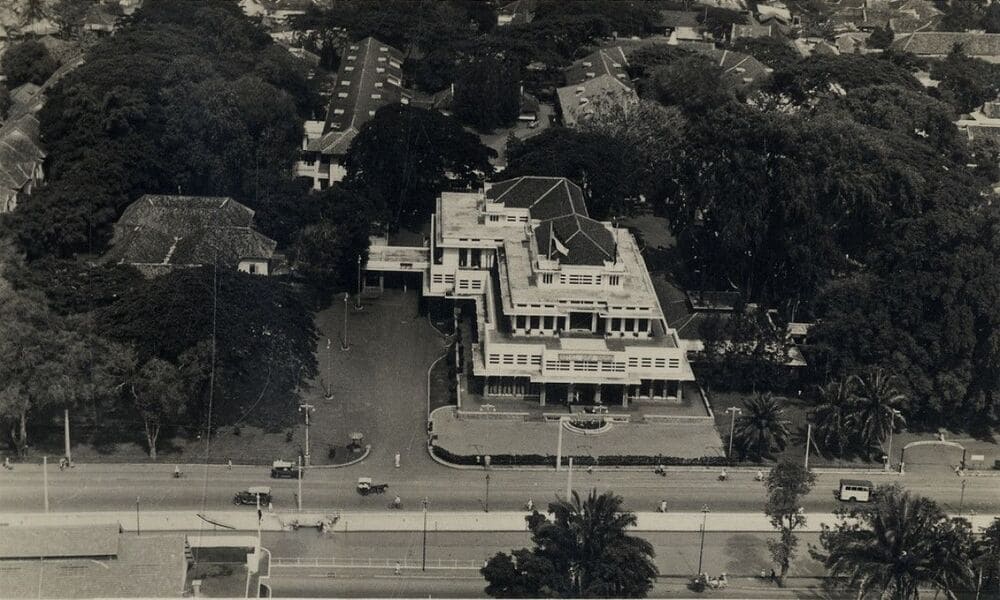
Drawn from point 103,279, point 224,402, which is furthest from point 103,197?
point 224,402

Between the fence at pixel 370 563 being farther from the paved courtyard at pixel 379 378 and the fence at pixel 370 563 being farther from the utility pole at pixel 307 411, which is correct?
the utility pole at pixel 307 411

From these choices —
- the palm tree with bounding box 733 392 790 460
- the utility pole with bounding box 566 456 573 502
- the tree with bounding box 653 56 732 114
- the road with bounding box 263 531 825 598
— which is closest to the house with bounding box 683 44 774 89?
the tree with bounding box 653 56 732 114

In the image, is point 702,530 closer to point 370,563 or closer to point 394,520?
point 394,520

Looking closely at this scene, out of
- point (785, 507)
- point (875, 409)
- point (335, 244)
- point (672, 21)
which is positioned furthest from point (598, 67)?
point (785, 507)

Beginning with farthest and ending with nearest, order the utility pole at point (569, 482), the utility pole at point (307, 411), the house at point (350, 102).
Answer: the house at point (350, 102) < the utility pole at point (307, 411) < the utility pole at point (569, 482)

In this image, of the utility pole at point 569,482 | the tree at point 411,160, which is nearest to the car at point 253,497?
the utility pole at point 569,482

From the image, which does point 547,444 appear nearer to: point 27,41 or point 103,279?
point 103,279

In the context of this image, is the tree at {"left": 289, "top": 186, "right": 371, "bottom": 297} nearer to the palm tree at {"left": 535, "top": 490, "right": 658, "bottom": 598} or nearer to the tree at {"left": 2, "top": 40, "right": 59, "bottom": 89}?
the palm tree at {"left": 535, "top": 490, "right": 658, "bottom": 598}
